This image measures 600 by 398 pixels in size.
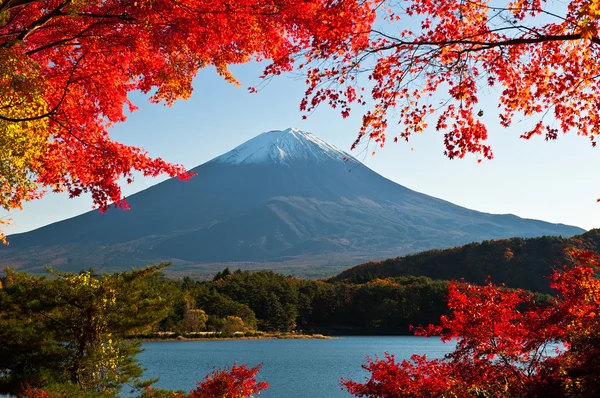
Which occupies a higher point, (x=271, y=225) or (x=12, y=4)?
(x=271, y=225)

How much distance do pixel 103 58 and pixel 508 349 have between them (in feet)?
17.2

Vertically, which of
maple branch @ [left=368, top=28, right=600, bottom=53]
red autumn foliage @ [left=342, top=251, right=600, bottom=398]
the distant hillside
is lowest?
the distant hillside

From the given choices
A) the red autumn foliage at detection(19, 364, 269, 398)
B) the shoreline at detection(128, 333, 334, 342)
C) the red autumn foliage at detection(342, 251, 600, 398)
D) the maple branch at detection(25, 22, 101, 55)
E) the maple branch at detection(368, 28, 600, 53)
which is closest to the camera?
the maple branch at detection(368, 28, 600, 53)

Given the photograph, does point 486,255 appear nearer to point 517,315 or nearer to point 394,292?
point 394,292

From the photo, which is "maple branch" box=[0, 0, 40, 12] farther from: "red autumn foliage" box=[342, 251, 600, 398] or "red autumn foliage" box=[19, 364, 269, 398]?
"red autumn foliage" box=[19, 364, 269, 398]

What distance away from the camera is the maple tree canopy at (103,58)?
546 cm

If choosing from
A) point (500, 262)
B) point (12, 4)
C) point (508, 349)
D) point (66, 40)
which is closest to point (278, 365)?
point (508, 349)

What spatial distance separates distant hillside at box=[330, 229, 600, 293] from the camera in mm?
59125

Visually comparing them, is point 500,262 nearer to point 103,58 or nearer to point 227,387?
point 227,387

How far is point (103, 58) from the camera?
6.54m

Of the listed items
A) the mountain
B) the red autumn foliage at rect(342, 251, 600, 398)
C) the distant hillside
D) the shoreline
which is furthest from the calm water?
the mountain

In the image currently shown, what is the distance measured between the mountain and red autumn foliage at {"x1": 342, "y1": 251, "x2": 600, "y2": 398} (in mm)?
118698

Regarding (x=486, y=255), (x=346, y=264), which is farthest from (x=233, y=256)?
(x=486, y=255)

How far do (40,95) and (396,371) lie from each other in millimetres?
4723
